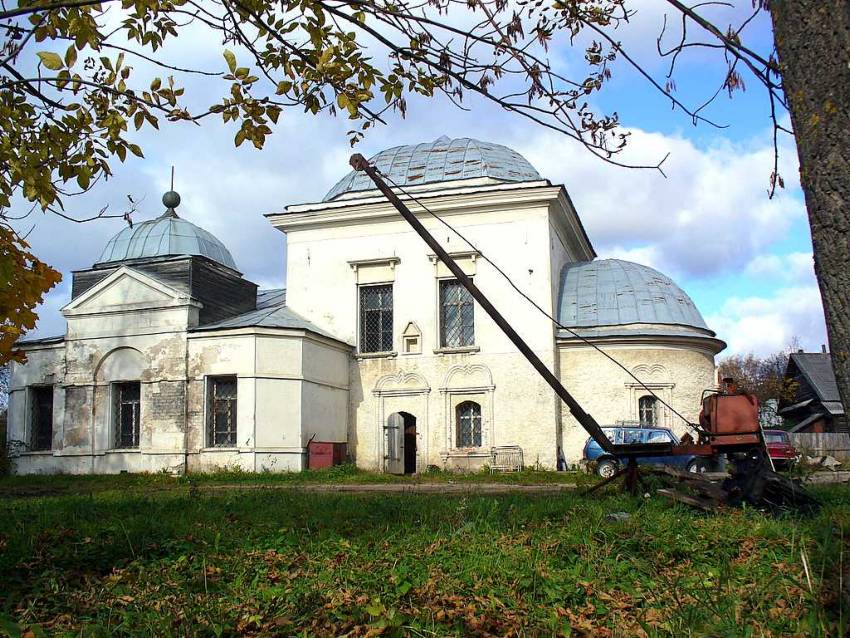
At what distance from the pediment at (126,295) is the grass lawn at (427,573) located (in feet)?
51.1

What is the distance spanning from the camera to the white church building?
915 inches

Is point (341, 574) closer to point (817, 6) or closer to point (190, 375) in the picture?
point (817, 6)

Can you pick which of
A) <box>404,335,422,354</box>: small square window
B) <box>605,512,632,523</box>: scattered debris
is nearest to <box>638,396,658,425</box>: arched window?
<box>404,335,422,354</box>: small square window

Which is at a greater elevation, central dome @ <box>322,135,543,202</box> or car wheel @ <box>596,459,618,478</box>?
central dome @ <box>322,135,543,202</box>

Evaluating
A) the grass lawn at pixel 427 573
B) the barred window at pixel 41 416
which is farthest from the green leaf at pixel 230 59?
the barred window at pixel 41 416

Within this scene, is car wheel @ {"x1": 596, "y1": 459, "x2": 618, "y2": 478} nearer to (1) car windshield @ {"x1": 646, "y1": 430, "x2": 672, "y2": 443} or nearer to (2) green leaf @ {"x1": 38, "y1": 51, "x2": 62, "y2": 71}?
(1) car windshield @ {"x1": 646, "y1": 430, "x2": 672, "y2": 443}

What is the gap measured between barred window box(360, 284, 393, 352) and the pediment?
5309mm

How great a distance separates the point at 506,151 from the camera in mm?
28562

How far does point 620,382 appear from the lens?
78.4 ft

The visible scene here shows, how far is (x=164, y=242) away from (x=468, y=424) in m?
12.5

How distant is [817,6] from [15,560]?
6397mm

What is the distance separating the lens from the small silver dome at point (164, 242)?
92.9 ft

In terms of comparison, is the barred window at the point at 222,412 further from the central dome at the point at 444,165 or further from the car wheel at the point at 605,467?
the car wheel at the point at 605,467

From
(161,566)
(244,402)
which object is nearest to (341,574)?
(161,566)
